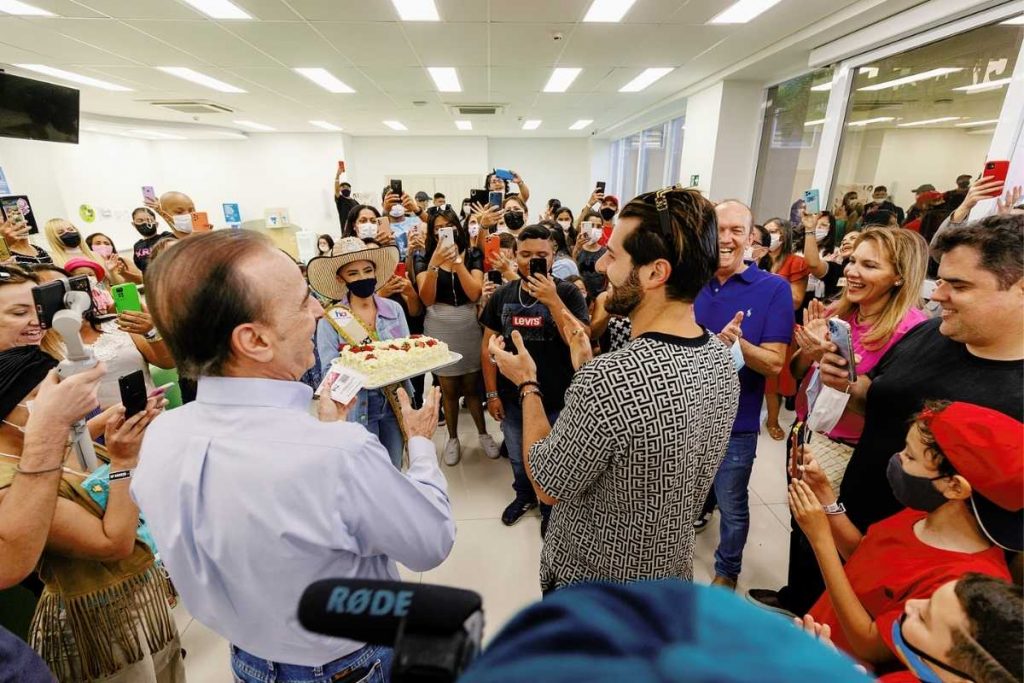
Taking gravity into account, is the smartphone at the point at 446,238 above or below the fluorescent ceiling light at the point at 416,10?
below

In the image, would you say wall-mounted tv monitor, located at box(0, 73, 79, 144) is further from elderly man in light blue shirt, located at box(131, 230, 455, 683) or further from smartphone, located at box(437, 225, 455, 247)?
elderly man in light blue shirt, located at box(131, 230, 455, 683)

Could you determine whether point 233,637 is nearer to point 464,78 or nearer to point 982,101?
point 982,101

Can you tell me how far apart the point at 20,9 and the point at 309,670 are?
6.59 m

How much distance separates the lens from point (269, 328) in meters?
0.85

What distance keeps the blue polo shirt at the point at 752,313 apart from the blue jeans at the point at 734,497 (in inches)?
3.3

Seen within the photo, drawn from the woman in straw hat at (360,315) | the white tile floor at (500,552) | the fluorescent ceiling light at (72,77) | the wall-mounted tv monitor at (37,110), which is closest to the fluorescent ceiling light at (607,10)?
the woman in straw hat at (360,315)

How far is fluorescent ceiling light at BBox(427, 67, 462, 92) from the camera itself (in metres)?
6.20

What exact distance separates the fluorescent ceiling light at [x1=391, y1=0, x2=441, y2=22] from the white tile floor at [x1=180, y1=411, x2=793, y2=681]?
4143 mm

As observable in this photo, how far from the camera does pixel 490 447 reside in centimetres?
332

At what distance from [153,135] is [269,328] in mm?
16195

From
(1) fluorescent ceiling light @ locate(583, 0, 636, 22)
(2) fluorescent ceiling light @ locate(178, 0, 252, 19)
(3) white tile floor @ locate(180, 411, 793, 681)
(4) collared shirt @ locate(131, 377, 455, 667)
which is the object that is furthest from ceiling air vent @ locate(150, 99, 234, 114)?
(4) collared shirt @ locate(131, 377, 455, 667)

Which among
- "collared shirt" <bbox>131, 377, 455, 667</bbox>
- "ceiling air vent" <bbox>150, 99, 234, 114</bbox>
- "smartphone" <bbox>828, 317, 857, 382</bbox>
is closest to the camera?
"collared shirt" <bbox>131, 377, 455, 667</bbox>

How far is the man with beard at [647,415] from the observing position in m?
1.00

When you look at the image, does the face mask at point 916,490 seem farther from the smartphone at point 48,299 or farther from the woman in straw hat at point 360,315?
the smartphone at point 48,299
